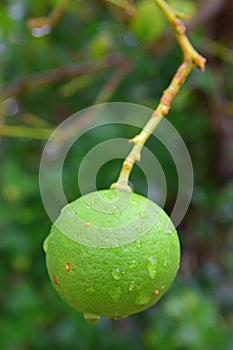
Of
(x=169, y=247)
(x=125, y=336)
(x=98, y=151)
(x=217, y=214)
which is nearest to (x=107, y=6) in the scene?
(x=98, y=151)

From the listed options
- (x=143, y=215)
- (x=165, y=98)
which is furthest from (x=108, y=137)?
(x=143, y=215)

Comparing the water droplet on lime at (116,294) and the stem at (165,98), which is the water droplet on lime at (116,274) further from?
the stem at (165,98)

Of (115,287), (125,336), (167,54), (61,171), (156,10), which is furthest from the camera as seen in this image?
(125,336)

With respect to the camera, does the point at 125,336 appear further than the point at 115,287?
Yes

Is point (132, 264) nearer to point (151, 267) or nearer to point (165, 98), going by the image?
point (151, 267)

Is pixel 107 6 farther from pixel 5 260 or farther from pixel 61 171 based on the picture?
pixel 5 260

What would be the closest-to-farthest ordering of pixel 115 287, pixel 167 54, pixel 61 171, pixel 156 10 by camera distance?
pixel 115 287, pixel 156 10, pixel 61 171, pixel 167 54

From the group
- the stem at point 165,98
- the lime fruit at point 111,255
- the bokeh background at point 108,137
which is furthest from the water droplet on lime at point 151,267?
the bokeh background at point 108,137
